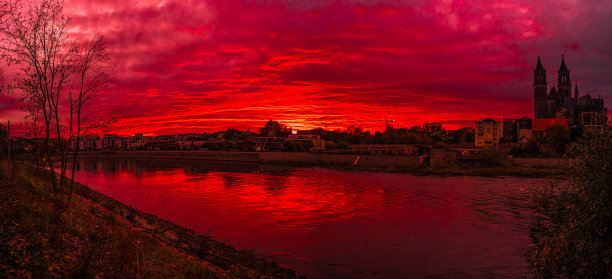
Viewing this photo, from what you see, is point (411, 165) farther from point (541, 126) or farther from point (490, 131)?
point (541, 126)

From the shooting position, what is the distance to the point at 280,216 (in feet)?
113

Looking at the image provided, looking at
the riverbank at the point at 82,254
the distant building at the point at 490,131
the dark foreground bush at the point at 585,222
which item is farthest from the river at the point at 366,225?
the distant building at the point at 490,131

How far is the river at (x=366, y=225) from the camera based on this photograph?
2103 cm

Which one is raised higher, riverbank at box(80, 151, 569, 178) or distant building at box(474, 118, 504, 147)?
distant building at box(474, 118, 504, 147)

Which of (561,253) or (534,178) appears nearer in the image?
(561,253)

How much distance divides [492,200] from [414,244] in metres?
24.0

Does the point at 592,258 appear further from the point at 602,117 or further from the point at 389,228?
the point at 389,228

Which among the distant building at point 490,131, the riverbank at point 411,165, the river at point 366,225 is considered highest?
the distant building at point 490,131

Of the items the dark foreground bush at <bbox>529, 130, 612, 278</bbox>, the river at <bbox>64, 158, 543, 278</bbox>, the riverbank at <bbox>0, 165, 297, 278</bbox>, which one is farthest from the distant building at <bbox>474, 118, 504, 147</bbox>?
the riverbank at <bbox>0, 165, 297, 278</bbox>

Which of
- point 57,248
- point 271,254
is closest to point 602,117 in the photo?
point 271,254

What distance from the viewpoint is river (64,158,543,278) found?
2103cm

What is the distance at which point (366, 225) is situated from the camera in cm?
3131

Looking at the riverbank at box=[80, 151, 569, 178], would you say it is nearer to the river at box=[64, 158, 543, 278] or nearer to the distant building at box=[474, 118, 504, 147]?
the river at box=[64, 158, 543, 278]

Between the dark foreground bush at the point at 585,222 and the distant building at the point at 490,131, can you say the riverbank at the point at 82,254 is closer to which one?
the dark foreground bush at the point at 585,222
